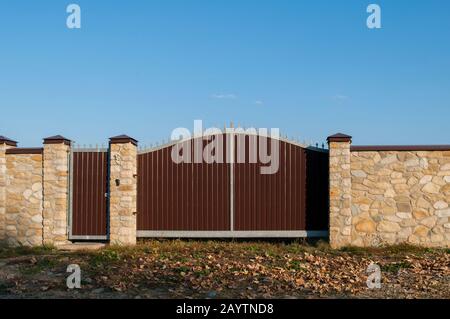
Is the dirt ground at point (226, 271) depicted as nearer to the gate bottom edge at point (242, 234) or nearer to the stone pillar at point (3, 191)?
the gate bottom edge at point (242, 234)

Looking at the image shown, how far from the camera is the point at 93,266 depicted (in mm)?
11570

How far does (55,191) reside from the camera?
1517 cm

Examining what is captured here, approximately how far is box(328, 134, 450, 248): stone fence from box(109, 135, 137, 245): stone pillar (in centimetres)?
545

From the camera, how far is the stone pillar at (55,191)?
15086mm

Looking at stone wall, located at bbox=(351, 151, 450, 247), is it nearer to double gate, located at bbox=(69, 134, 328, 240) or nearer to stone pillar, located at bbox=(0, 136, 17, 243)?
double gate, located at bbox=(69, 134, 328, 240)

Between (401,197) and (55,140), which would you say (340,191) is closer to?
(401,197)

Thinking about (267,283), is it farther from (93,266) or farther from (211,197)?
(211,197)

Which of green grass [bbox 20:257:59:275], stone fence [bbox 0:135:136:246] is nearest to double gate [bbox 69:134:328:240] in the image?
stone fence [bbox 0:135:136:246]

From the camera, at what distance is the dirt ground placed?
30.3ft

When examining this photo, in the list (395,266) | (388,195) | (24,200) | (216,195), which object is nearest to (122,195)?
(216,195)

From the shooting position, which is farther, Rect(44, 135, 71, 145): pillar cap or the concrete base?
Rect(44, 135, 71, 145): pillar cap

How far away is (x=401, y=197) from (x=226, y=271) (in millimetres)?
6022
